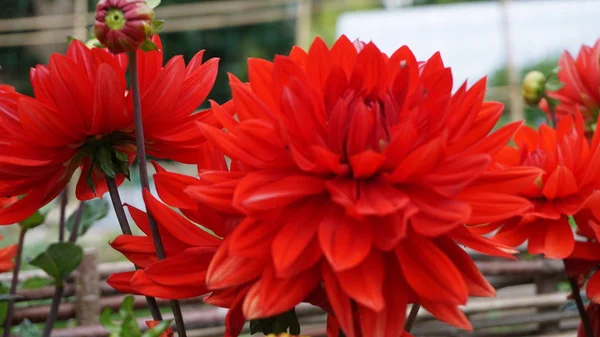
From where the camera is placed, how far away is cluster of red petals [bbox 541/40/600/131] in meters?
0.51

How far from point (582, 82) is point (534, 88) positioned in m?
0.04

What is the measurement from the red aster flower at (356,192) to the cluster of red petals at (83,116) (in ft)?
0.15

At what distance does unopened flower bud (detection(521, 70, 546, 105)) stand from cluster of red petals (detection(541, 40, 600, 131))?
0.04 ft

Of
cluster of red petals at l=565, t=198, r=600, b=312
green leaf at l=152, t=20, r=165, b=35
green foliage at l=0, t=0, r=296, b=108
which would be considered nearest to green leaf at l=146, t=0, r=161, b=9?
green leaf at l=152, t=20, r=165, b=35

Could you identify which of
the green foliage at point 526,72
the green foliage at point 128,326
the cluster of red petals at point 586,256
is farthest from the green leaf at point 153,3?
the green foliage at point 526,72

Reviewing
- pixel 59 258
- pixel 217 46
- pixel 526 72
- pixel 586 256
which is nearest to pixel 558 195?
pixel 586 256

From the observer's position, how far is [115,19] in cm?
26

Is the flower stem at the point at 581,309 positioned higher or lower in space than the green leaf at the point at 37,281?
higher

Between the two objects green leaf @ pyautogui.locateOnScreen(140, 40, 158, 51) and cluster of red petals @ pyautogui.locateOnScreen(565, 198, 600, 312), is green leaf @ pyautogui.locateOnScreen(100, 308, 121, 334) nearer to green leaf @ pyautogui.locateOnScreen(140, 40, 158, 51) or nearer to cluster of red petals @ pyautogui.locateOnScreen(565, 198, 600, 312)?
green leaf @ pyautogui.locateOnScreen(140, 40, 158, 51)

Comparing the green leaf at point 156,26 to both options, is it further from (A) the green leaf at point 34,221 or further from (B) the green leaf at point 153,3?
(A) the green leaf at point 34,221

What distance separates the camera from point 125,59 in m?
0.32

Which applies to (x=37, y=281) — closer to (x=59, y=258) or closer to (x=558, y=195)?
(x=59, y=258)

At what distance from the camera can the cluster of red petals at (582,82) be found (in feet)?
1.67

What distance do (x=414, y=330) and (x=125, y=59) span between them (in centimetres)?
47
